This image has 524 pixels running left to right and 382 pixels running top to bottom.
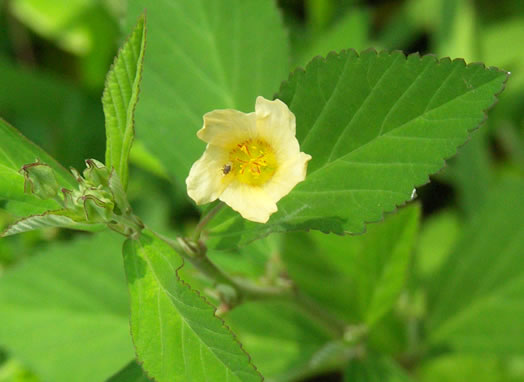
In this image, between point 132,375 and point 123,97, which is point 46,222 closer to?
point 123,97

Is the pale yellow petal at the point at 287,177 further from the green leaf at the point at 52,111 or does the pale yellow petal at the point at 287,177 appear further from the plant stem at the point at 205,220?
the green leaf at the point at 52,111

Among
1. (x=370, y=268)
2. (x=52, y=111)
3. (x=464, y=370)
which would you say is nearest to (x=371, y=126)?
(x=370, y=268)

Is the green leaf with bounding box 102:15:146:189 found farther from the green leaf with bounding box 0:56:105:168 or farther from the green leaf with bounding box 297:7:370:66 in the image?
the green leaf with bounding box 0:56:105:168

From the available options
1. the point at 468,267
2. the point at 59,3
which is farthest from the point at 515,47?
the point at 59,3

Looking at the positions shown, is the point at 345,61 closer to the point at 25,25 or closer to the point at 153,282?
the point at 153,282

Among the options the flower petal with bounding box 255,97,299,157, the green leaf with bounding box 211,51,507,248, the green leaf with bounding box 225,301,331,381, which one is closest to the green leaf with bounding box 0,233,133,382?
the green leaf with bounding box 225,301,331,381

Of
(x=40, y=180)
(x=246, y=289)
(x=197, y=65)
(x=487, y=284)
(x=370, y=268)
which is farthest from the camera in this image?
(x=487, y=284)
